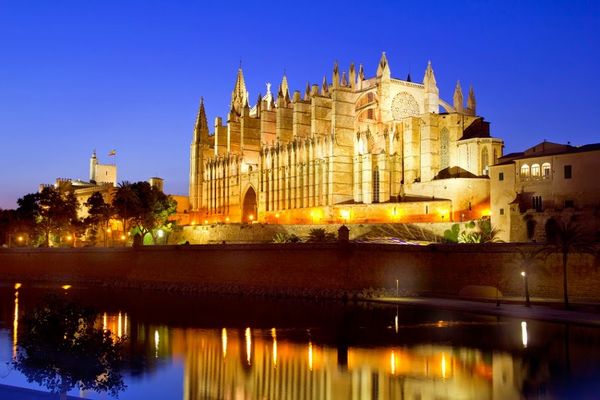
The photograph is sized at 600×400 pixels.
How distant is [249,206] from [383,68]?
783 inches

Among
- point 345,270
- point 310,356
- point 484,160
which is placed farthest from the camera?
point 484,160

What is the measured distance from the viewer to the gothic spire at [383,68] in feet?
198

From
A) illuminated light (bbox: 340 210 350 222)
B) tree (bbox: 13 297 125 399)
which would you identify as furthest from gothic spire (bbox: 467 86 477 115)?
tree (bbox: 13 297 125 399)

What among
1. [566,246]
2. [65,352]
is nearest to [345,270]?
[566,246]

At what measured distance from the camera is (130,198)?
58312 millimetres

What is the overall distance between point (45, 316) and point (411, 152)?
43.7 metres

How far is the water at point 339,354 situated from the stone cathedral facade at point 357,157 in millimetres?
19400

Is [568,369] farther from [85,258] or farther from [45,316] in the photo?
[85,258]

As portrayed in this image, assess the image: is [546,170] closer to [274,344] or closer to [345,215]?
[345,215]

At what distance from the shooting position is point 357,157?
5794 centimetres

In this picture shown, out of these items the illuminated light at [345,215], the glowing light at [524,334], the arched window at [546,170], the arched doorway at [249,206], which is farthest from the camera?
the arched doorway at [249,206]

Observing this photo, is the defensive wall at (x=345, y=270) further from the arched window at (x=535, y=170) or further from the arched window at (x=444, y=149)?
the arched window at (x=444, y=149)

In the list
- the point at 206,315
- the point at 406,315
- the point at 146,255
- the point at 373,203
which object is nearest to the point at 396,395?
the point at 406,315

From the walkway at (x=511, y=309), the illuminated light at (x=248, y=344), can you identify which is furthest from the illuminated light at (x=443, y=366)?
the walkway at (x=511, y=309)
